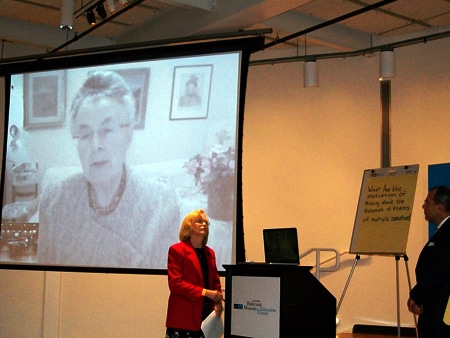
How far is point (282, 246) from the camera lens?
13.1ft

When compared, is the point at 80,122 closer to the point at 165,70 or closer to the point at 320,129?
the point at 165,70

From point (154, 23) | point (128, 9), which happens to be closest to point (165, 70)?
point (128, 9)

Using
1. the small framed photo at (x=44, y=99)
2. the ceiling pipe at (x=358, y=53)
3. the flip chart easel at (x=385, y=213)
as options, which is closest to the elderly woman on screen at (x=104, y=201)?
the small framed photo at (x=44, y=99)

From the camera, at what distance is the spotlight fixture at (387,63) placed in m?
6.47

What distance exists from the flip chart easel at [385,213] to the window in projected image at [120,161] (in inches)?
53.7

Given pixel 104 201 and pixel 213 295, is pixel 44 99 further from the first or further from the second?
pixel 213 295

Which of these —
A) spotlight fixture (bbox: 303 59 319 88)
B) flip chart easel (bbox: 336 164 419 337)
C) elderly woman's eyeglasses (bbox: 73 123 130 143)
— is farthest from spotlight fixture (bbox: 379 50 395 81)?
elderly woman's eyeglasses (bbox: 73 123 130 143)

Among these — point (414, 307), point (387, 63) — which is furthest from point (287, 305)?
point (387, 63)

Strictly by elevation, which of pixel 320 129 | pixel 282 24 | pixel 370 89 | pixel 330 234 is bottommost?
pixel 330 234

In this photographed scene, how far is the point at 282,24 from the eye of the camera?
22.0 ft

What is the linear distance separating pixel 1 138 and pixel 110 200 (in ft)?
8.14

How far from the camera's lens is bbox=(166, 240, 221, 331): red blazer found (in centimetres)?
424

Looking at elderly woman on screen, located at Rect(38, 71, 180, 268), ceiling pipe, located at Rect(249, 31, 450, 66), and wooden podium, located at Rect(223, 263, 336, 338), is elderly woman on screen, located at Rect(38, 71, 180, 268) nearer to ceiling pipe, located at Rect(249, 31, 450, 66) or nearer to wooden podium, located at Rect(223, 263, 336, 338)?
wooden podium, located at Rect(223, 263, 336, 338)

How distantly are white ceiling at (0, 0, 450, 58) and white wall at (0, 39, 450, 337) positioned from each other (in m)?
0.32
